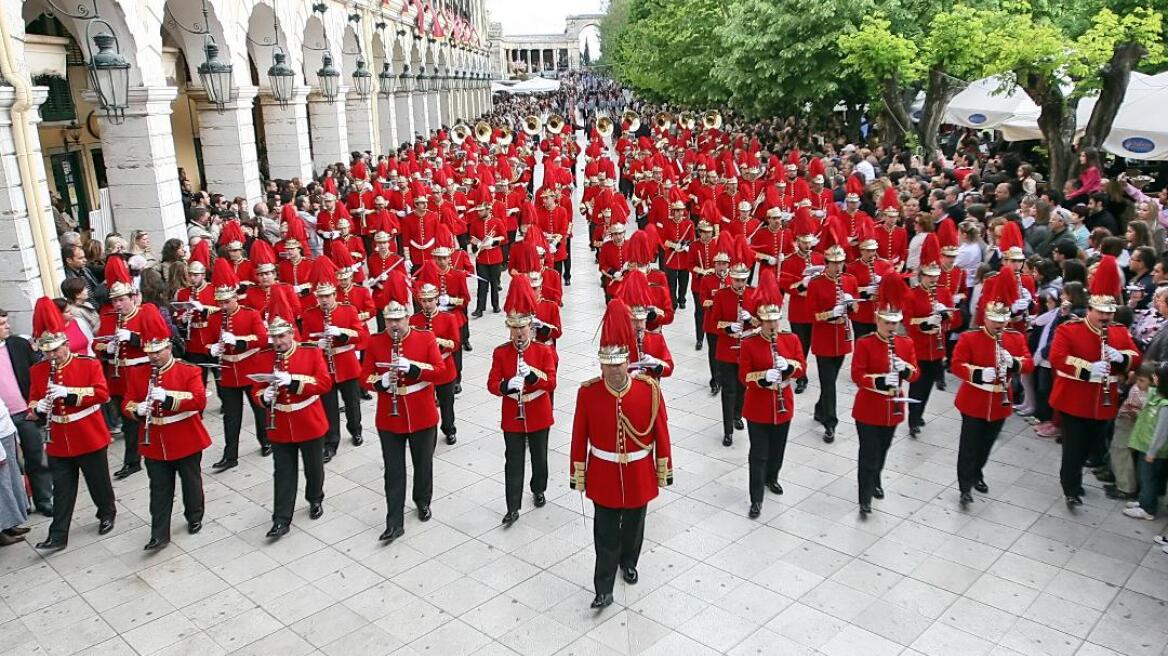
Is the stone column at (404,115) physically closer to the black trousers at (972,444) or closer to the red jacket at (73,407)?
the red jacket at (73,407)

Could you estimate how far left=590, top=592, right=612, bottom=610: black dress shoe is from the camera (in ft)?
21.5

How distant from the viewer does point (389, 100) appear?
1114 inches

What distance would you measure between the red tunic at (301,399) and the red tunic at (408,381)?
41 cm

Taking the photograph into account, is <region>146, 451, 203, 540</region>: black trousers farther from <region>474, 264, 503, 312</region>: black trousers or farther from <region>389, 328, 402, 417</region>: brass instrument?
<region>474, 264, 503, 312</region>: black trousers

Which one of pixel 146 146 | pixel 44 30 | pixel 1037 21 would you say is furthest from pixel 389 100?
pixel 1037 21

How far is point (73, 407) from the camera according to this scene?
7562 millimetres

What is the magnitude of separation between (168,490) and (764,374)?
5059 millimetres

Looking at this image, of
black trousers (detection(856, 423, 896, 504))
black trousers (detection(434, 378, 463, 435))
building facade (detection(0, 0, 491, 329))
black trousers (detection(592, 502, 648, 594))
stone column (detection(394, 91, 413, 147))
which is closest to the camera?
black trousers (detection(592, 502, 648, 594))

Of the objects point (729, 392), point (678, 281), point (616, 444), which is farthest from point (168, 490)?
point (678, 281)

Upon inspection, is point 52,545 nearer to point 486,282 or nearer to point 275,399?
point 275,399

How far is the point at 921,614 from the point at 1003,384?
2366 millimetres

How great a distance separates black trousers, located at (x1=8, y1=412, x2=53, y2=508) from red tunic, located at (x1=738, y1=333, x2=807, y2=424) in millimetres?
6259

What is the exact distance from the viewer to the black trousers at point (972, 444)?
7965mm

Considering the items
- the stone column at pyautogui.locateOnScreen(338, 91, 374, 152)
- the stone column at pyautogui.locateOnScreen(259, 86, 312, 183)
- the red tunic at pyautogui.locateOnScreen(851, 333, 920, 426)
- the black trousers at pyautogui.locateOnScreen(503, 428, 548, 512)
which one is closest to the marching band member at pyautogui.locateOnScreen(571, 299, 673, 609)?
the black trousers at pyautogui.locateOnScreen(503, 428, 548, 512)
